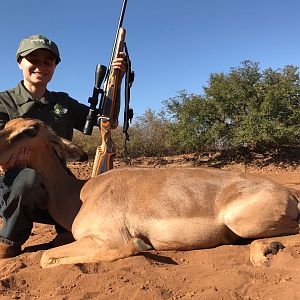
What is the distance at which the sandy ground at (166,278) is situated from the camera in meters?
3.39

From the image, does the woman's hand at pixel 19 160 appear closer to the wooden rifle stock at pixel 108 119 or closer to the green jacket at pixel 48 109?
the green jacket at pixel 48 109

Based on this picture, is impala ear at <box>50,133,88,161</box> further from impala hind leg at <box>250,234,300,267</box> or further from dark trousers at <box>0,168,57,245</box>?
impala hind leg at <box>250,234,300,267</box>

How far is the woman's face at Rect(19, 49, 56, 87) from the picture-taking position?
5977 mm

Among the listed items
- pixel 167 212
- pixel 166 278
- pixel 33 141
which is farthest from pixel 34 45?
pixel 166 278

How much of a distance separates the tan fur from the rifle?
1.77m

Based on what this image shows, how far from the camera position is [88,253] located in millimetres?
4344

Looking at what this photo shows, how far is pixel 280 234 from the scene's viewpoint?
15.3ft

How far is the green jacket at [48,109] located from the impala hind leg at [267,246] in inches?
137

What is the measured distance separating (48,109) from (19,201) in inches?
65.6

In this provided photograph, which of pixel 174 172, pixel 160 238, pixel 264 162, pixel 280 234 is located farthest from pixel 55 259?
pixel 264 162

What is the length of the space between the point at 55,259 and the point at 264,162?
1367 centimetres

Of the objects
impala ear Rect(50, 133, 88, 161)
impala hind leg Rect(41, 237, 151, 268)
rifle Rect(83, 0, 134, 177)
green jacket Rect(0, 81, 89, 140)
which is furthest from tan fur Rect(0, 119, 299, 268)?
rifle Rect(83, 0, 134, 177)

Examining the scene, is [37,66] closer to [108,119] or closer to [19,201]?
[108,119]

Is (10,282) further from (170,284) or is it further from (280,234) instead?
(280,234)
